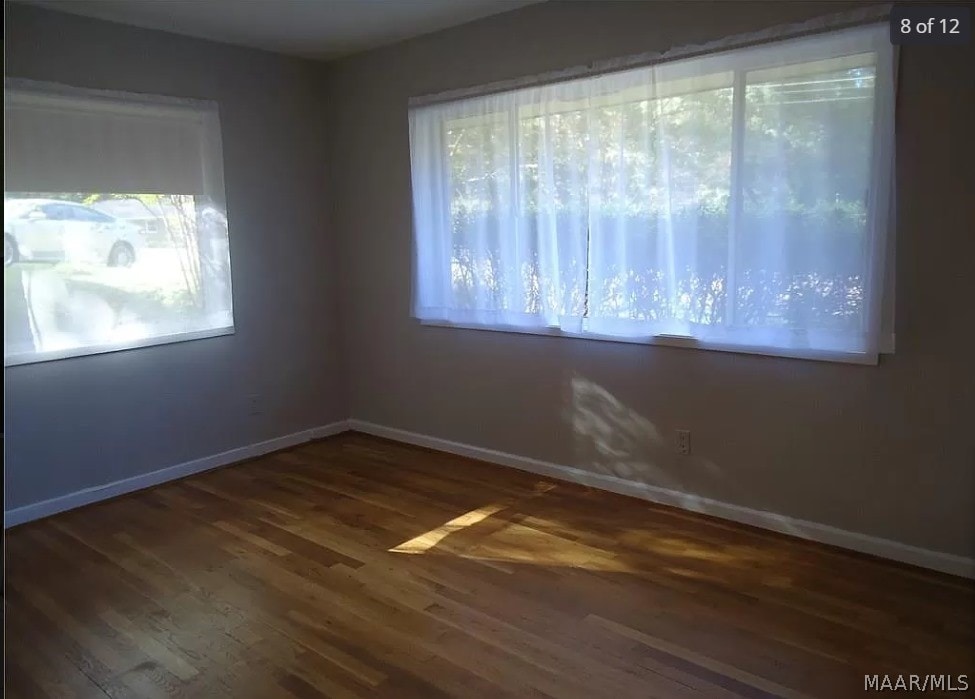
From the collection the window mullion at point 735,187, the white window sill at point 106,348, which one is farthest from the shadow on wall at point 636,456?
the white window sill at point 106,348

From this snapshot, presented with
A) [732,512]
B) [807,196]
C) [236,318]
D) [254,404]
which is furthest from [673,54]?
[254,404]

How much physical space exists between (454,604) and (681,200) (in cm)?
190

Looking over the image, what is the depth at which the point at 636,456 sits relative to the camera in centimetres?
371

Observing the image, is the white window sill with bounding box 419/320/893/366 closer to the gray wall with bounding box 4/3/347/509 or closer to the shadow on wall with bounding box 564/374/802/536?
the shadow on wall with bounding box 564/374/802/536

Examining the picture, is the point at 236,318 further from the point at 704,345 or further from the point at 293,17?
the point at 704,345

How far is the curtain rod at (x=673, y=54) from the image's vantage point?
2.79 meters

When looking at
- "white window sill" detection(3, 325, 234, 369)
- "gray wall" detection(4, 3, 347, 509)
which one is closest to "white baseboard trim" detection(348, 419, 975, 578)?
"gray wall" detection(4, 3, 347, 509)

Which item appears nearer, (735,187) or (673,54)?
(735,187)

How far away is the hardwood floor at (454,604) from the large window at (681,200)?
2.98ft

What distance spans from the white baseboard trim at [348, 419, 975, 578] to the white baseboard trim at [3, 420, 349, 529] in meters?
0.72

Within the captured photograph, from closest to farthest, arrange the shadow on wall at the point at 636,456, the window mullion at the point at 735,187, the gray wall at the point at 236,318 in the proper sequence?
the window mullion at the point at 735,187 → the shadow on wall at the point at 636,456 → the gray wall at the point at 236,318

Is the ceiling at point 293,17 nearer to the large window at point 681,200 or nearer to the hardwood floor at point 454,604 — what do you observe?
the large window at point 681,200

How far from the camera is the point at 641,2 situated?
3.40 m

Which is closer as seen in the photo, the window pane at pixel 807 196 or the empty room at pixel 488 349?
the empty room at pixel 488 349
